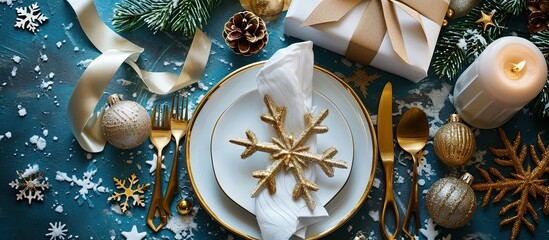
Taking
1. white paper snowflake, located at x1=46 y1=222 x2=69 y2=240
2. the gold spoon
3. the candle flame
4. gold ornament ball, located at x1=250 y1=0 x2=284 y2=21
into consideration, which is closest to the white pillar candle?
the candle flame

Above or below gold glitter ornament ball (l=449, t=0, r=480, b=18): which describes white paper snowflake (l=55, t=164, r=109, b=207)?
below

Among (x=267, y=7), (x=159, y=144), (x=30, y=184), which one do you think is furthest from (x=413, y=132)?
(x=30, y=184)

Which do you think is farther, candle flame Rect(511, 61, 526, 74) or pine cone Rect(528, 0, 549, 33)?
pine cone Rect(528, 0, 549, 33)

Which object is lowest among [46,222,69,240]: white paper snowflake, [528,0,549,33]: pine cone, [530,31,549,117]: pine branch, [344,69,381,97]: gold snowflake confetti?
[46,222,69,240]: white paper snowflake

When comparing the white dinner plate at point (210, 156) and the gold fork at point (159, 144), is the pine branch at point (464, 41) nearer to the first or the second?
the white dinner plate at point (210, 156)

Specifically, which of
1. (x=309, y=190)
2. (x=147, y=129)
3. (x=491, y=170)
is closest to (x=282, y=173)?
(x=309, y=190)

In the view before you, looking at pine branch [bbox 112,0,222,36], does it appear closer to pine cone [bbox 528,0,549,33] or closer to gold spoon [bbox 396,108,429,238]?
gold spoon [bbox 396,108,429,238]

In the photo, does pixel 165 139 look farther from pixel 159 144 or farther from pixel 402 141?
pixel 402 141
